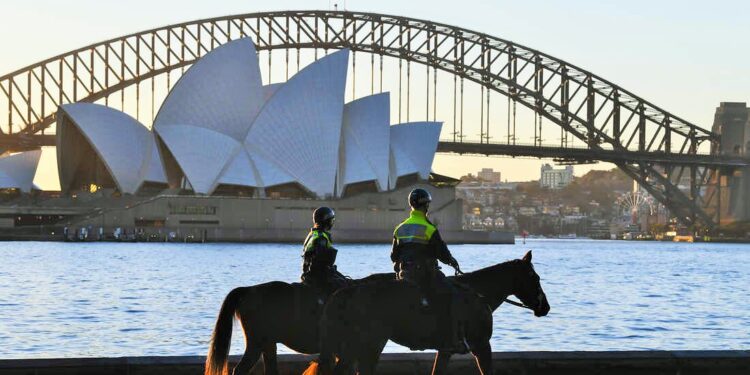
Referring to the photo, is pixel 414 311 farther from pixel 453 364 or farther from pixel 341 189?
pixel 341 189

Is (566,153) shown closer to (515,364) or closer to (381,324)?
(515,364)

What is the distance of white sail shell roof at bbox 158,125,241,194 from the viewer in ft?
304

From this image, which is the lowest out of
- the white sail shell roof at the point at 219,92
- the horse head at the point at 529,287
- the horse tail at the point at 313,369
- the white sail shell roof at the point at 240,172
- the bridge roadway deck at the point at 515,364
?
the bridge roadway deck at the point at 515,364

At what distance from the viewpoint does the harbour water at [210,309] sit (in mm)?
20969

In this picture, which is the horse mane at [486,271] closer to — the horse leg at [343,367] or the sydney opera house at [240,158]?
the horse leg at [343,367]

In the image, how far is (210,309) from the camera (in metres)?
27.8

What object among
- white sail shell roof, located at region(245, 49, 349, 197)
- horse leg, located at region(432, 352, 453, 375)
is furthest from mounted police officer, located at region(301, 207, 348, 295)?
white sail shell roof, located at region(245, 49, 349, 197)

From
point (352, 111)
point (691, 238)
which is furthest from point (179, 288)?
point (691, 238)

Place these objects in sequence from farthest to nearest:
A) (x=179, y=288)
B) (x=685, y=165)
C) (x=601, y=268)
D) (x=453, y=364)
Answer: (x=685, y=165) → (x=601, y=268) → (x=179, y=288) → (x=453, y=364)

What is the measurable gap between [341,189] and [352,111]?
784cm

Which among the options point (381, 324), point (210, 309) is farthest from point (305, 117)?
point (381, 324)

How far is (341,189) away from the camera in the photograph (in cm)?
10219

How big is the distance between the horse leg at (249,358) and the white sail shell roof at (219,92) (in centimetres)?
8030

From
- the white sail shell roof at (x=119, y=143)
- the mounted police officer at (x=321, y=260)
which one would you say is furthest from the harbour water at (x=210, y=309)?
the white sail shell roof at (x=119, y=143)
